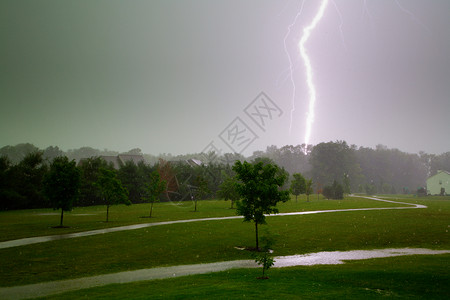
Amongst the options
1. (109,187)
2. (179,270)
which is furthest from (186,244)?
(109,187)

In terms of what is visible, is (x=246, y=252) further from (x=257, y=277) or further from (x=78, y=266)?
(x=78, y=266)

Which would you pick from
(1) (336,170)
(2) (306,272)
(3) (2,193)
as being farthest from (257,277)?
(1) (336,170)

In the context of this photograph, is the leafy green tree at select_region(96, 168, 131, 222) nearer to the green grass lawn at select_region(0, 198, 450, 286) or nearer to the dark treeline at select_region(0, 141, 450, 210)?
the dark treeline at select_region(0, 141, 450, 210)

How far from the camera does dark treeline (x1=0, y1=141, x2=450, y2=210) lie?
63.4 meters

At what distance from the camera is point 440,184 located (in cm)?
10300

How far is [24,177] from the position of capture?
2559 inches

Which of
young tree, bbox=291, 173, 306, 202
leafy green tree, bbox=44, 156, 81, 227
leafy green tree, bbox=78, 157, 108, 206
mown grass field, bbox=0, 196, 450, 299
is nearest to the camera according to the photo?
mown grass field, bbox=0, 196, 450, 299

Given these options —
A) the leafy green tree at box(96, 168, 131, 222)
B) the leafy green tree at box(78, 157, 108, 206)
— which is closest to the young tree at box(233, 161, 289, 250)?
the leafy green tree at box(96, 168, 131, 222)

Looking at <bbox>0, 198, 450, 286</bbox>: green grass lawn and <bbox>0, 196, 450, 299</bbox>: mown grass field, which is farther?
<bbox>0, 198, 450, 286</bbox>: green grass lawn

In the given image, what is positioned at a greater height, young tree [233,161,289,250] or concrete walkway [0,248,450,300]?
young tree [233,161,289,250]

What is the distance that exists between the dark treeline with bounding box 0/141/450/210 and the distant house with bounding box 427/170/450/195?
17.0 m

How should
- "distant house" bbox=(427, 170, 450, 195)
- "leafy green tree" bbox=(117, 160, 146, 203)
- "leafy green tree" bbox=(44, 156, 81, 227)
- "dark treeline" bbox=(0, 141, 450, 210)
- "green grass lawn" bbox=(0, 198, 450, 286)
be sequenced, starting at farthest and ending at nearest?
"distant house" bbox=(427, 170, 450, 195) → "leafy green tree" bbox=(117, 160, 146, 203) → "dark treeline" bbox=(0, 141, 450, 210) → "leafy green tree" bbox=(44, 156, 81, 227) → "green grass lawn" bbox=(0, 198, 450, 286)

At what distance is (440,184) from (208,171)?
264ft

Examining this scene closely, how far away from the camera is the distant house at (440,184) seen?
3914 inches
